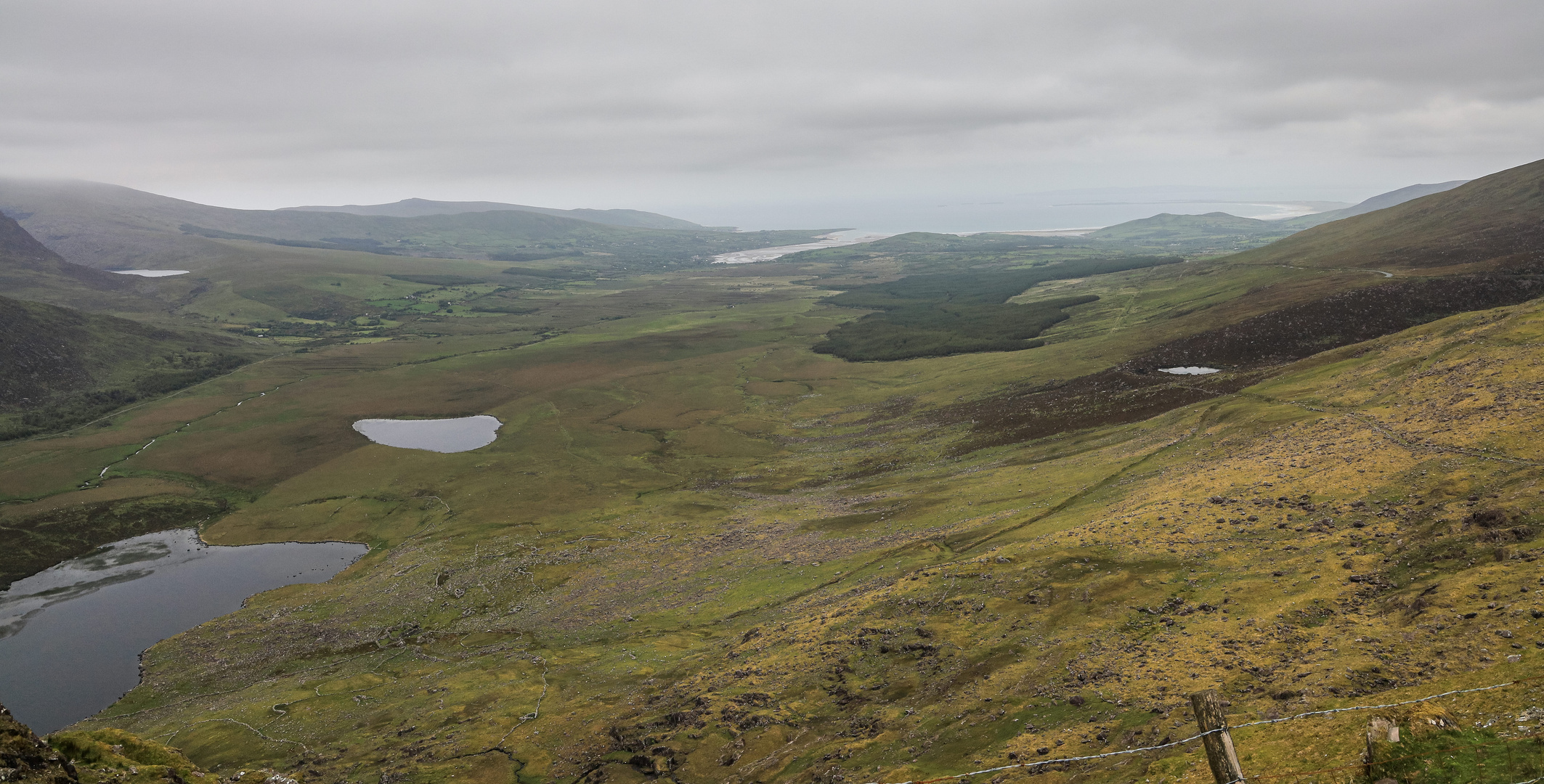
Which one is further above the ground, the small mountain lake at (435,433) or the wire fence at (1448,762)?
the wire fence at (1448,762)

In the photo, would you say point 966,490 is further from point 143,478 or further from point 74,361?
point 74,361

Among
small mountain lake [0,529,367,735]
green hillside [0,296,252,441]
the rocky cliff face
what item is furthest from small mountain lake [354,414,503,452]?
the rocky cliff face

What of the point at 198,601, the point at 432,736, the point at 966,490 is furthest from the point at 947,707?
the point at 198,601

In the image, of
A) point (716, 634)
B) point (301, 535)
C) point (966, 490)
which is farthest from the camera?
point (301, 535)

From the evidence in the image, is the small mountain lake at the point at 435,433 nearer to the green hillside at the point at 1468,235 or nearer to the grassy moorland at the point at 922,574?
the grassy moorland at the point at 922,574

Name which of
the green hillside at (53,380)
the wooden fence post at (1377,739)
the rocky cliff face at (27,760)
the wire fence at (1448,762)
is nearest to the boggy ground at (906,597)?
the wire fence at (1448,762)

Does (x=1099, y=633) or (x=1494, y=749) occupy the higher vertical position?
(x=1494, y=749)
